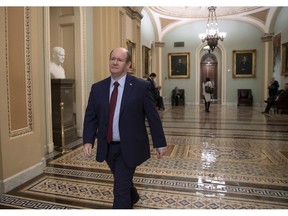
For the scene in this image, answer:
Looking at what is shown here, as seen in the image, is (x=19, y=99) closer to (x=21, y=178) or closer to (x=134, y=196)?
(x=21, y=178)

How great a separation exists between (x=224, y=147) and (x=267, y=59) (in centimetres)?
1119

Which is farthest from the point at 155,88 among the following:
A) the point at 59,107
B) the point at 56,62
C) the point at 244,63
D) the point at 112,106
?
the point at 244,63

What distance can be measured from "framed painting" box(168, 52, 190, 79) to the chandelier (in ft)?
6.46

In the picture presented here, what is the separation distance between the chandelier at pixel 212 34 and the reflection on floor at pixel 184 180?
777 cm

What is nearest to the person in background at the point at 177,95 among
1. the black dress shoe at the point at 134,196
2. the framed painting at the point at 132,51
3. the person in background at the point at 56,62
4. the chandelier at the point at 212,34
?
the chandelier at the point at 212,34

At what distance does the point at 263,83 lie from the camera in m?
15.4

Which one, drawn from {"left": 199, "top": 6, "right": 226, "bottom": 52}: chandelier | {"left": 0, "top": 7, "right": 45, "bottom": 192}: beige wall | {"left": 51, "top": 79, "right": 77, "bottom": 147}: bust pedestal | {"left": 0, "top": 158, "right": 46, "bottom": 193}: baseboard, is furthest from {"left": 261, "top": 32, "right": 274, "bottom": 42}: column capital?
{"left": 0, "top": 158, "right": 46, "bottom": 193}: baseboard

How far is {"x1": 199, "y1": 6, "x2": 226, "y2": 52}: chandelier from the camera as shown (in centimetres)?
1288

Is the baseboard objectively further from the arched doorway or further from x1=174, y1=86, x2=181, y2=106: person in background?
the arched doorway

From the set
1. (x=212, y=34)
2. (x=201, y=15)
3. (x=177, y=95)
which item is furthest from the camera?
(x=177, y=95)

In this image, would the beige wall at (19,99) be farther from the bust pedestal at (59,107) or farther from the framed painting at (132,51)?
the framed painting at (132,51)

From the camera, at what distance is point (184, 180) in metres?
3.74

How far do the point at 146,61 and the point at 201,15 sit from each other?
4.10 metres

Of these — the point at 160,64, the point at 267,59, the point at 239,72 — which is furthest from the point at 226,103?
the point at 160,64
